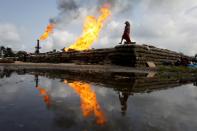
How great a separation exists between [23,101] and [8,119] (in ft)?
6.27

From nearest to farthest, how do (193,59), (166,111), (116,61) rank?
1. (166,111)
2. (116,61)
3. (193,59)

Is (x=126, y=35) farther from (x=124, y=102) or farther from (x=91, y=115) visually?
(x=91, y=115)

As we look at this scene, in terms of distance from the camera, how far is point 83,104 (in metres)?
5.85

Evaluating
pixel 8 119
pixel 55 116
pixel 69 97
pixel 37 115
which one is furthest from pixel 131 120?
pixel 69 97

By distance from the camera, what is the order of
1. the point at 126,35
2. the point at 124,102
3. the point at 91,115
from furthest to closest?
the point at 126,35 < the point at 124,102 < the point at 91,115

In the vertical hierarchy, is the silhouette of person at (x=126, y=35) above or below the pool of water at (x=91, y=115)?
above

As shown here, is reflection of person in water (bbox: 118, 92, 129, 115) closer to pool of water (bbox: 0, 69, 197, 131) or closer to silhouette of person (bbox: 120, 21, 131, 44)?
pool of water (bbox: 0, 69, 197, 131)

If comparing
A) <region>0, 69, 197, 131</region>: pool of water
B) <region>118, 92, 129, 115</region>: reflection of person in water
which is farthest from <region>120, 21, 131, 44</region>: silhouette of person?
<region>0, 69, 197, 131</region>: pool of water

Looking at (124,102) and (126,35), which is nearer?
(124,102)

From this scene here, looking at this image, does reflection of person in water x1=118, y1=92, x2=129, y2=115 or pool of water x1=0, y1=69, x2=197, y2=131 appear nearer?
pool of water x1=0, y1=69, x2=197, y2=131

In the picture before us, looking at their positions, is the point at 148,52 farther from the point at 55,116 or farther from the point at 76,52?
the point at 55,116

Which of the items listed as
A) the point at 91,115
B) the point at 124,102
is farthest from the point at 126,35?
the point at 91,115

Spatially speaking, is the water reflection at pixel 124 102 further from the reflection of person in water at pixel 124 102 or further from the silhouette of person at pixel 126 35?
the silhouette of person at pixel 126 35

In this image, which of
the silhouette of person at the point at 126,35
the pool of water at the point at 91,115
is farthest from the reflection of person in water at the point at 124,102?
the silhouette of person at the point at 126,35
